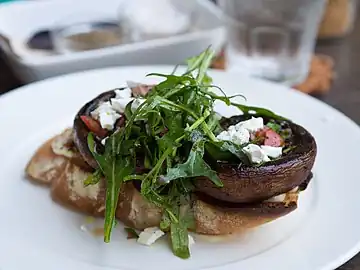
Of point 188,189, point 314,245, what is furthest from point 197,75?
point 314,245

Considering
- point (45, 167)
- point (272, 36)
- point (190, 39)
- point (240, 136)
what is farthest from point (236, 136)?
point (272, 36)

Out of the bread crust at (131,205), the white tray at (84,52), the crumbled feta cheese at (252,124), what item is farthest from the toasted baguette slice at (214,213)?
the white tray at (84,52)

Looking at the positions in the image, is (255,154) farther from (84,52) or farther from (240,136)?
A: (84,52)

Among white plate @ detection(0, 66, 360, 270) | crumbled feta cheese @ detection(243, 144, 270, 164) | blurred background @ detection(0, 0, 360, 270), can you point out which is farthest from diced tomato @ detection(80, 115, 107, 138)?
blurred background @ detection(0, 0, 360, 270)

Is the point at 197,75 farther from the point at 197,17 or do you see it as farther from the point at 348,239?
the point at 197,17

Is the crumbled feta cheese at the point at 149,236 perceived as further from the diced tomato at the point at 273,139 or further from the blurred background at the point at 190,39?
the blurred background at the point at 190,39

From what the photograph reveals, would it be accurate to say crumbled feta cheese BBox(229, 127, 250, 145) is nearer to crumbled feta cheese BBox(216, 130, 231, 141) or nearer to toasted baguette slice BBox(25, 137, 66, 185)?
crumbled feta cheese BBox(216, 130, 231, 141)

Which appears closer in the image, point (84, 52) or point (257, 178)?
point (257, 178)
